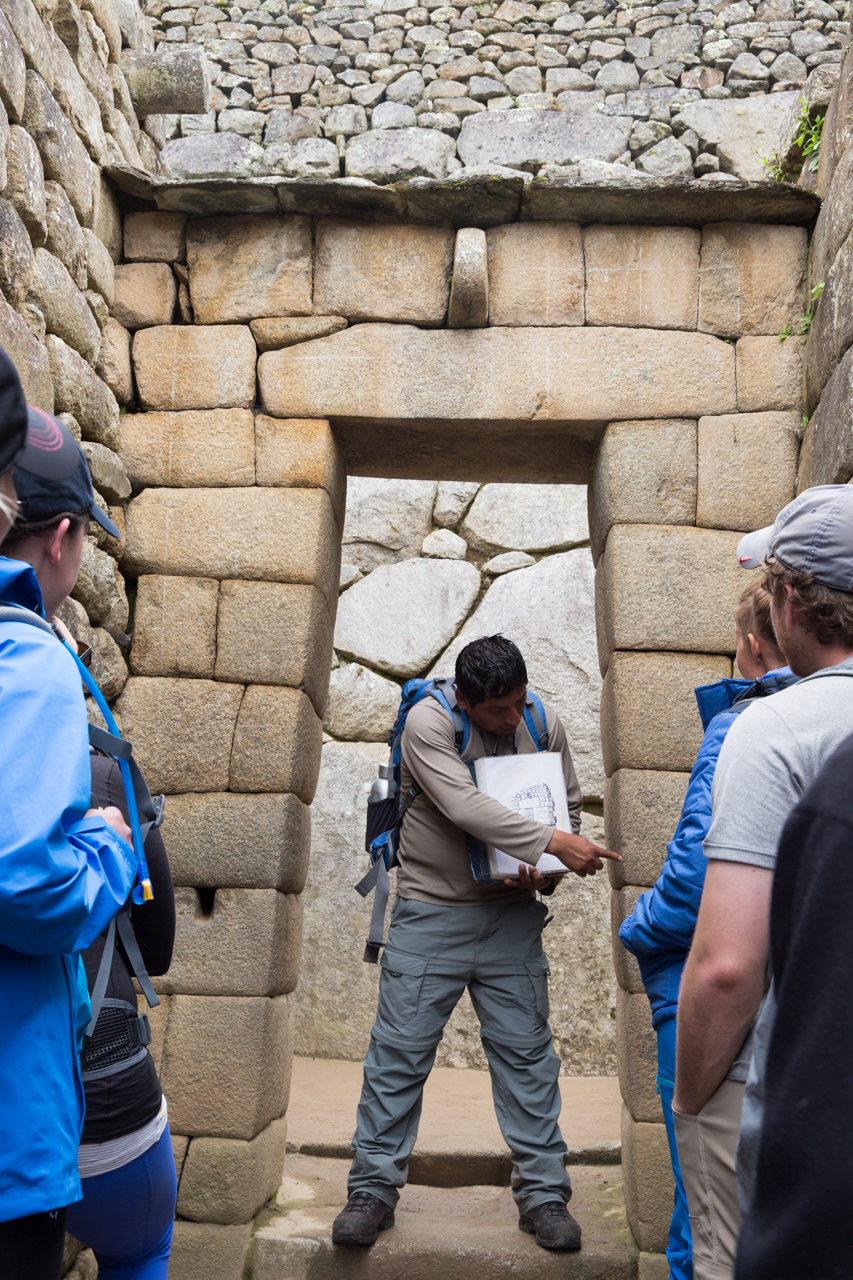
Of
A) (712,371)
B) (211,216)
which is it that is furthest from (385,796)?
(211,216)

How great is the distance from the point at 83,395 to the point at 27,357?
61 cm

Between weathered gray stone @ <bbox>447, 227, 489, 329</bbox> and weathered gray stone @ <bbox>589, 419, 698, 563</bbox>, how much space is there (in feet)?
2.36

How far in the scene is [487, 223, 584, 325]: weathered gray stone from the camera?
409 cm

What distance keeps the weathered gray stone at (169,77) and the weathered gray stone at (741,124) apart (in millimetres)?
4526

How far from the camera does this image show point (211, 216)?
4227mm

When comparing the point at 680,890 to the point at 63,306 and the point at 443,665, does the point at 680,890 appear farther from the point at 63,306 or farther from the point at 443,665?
the point at 443,665

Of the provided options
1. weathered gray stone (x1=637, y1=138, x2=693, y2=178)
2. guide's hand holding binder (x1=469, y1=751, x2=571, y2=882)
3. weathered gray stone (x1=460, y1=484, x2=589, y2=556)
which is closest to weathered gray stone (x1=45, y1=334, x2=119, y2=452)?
guide's hand holding binder (x1=469, y1=751, x2=571, y2=882)

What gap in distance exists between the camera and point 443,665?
7.89m

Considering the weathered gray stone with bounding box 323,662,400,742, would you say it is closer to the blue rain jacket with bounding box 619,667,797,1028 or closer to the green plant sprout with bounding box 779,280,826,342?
the green plant sprout with bounding box 779,280,826,342

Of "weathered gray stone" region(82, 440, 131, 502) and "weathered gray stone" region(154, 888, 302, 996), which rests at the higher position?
"weathered gray stone" region(82, 440, 131, 502)

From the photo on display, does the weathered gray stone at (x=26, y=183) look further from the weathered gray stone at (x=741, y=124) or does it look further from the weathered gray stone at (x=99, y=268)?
the weathered gray stone at (x=741, y=124)

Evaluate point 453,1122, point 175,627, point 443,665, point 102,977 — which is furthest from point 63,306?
point 443,665

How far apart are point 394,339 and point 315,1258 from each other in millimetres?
3332

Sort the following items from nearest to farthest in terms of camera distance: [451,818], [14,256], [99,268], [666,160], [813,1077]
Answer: [813,1077], [14,256], [451,818], [99,268], [666,160]
